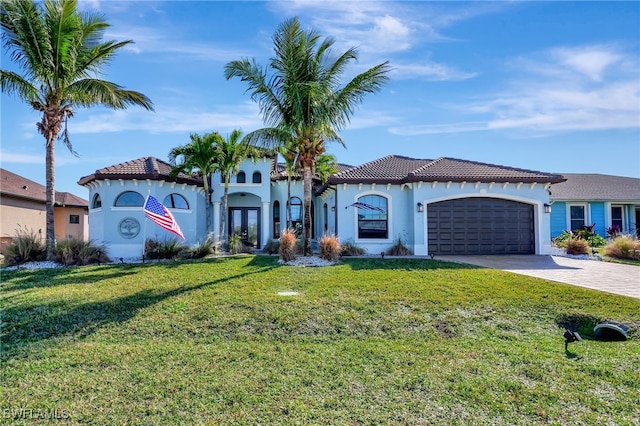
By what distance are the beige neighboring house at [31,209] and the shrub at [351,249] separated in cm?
1525

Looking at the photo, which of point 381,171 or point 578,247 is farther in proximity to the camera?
point 381,171

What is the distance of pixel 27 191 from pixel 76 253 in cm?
1479

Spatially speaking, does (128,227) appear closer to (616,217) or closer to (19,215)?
(19,215)

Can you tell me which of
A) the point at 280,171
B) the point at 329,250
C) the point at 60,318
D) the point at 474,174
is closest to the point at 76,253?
the point at 60,318

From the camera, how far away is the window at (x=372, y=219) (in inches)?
664

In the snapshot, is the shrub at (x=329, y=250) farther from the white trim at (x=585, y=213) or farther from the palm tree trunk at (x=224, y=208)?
the white trim at (x=585, y=213)

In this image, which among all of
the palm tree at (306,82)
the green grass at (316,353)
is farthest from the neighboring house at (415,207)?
the green grass at (316,353)

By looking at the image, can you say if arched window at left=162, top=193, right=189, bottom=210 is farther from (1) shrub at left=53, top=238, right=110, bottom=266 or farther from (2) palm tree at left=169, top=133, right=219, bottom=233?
(1) shrub at left=53, top=238, right=110, bottom=266

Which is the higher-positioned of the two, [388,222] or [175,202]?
[175,202]

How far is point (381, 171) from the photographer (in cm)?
1761

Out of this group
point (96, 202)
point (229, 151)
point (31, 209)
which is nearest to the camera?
point (229, 151)

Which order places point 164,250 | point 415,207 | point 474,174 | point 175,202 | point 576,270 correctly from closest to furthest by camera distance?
point 576,270, point 164,250, point 415,207, point 474,174, point 175,202

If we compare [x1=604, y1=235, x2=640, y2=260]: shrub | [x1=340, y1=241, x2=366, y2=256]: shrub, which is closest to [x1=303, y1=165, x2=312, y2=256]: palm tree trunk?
[x1=340, y1=241, x2=366, y2=256]: shrub

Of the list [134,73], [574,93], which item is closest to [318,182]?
[134,73]
